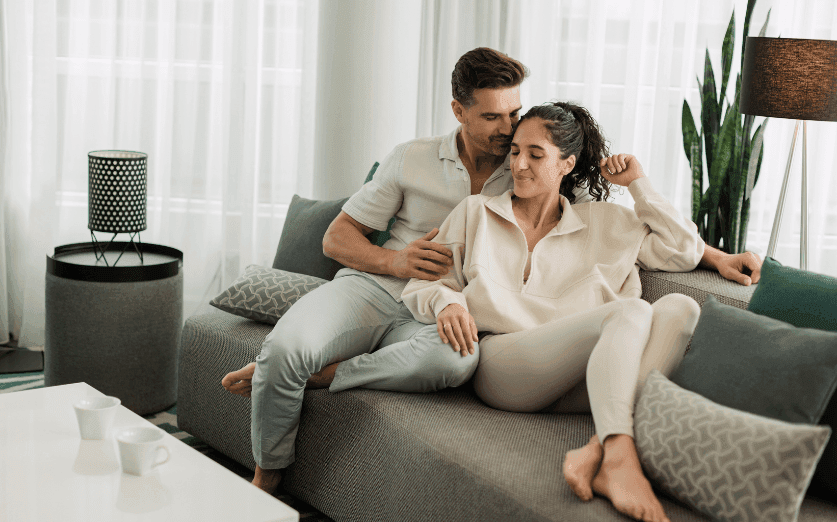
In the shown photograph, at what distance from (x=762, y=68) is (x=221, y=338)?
5.68 feet

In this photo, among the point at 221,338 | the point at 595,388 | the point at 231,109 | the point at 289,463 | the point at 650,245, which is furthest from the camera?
the point at 231,109

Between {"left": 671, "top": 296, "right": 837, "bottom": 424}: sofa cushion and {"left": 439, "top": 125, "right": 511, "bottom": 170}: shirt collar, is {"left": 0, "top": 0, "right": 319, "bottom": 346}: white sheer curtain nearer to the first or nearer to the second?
{"left": 439, "top": 125, "right": 511, "bottom": 170}: shirt collar

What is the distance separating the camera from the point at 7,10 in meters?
3.16

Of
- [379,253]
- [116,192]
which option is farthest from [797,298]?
[116,192]

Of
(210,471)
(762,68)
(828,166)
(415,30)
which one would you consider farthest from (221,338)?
(828,166)

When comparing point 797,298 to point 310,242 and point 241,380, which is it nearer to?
point 241,380

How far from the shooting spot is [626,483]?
1.42m

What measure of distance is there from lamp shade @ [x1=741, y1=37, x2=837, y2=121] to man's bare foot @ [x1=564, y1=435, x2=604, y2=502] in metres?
1.30

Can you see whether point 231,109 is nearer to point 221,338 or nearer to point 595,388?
point 221,338

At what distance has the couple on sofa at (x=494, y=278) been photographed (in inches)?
70.4

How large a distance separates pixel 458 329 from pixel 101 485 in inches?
31.8

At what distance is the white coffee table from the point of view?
1332 mm

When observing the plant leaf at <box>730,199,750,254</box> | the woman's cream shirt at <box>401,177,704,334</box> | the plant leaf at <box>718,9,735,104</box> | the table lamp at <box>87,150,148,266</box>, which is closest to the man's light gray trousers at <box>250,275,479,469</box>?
the woman's cream shirt at <box>401,177,704,334</box>

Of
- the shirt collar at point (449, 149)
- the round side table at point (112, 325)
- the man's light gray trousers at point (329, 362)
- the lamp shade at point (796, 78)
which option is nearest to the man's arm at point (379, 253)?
the man's light gray trousers at point (329, 362)
